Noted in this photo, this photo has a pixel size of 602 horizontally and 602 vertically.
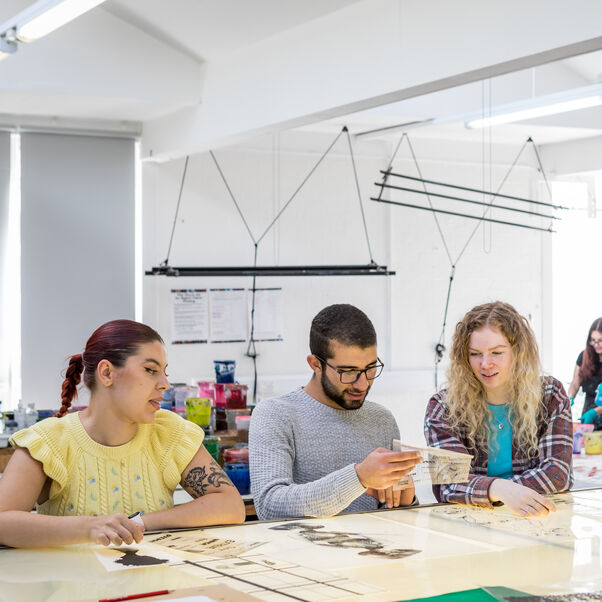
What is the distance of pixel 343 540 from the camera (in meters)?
1.84

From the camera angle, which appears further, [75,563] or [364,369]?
[364,369]

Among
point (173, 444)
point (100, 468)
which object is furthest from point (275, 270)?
point (100, 468)

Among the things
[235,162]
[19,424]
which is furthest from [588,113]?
[19,424]

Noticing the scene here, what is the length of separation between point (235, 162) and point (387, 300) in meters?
1.68

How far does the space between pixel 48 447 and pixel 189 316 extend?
14.8 ft

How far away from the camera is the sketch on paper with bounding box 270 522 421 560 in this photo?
1737 mm

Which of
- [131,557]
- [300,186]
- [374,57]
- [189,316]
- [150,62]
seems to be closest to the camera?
[131,557]

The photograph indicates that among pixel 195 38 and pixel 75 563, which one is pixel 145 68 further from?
pixel 75 563

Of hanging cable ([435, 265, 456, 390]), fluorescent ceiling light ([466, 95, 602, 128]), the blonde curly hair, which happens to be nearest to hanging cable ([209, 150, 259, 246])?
hanging cable ([435, 265, 456, 390])

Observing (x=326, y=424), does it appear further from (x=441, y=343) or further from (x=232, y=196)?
(x=441, y=343)

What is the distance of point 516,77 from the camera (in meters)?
6.18

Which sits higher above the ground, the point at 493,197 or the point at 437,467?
the point at 493,197

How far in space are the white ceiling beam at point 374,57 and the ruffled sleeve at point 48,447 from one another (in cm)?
209

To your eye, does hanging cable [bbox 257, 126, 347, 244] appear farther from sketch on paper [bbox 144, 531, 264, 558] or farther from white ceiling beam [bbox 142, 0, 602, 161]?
sketch on paper [bbox 144, 531, 264, 558]
